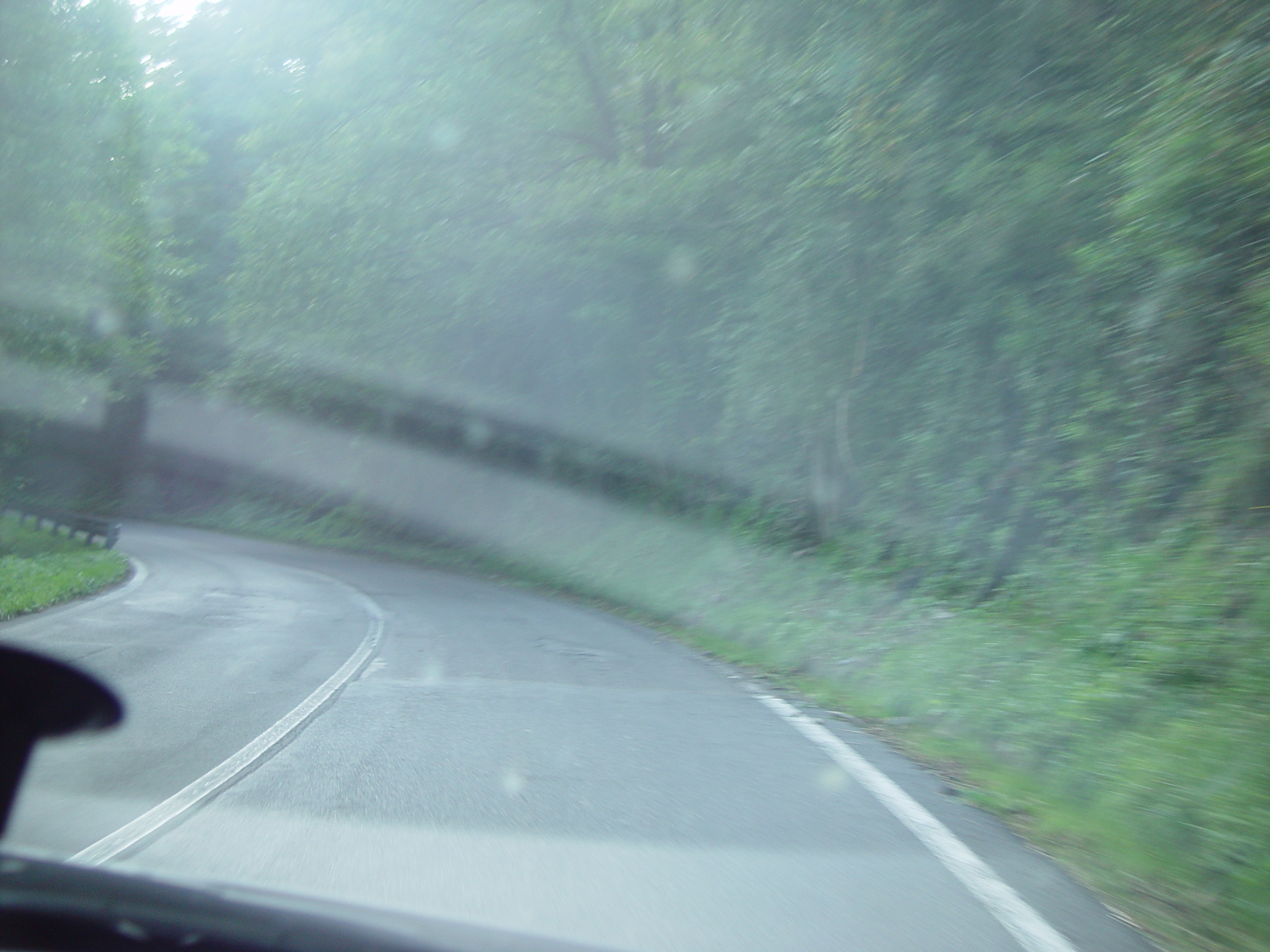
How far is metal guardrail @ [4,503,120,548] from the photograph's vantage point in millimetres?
25719

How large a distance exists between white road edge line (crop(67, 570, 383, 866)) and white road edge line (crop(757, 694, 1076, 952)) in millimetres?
3541

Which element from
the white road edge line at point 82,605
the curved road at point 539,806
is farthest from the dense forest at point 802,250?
the white road edge line at point 82,605

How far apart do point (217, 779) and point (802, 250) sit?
39.3ft

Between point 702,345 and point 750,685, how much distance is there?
1253 cm

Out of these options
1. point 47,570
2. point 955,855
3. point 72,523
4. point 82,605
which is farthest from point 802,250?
point 72,523

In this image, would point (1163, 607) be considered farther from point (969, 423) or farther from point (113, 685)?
point (113, 685)

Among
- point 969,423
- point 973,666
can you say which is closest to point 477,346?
point 969,423

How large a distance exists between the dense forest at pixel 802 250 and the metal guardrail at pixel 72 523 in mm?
3827

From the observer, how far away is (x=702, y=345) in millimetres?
23219

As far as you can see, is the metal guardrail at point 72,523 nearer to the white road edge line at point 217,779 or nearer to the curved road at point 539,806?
the curved road at point 539,806

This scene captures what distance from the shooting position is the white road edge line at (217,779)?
512 centimetres

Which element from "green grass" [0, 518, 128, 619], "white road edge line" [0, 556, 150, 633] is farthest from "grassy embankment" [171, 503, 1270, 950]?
"green grass" [0, 518, 128, 619]

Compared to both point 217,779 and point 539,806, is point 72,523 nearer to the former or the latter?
point 217,779

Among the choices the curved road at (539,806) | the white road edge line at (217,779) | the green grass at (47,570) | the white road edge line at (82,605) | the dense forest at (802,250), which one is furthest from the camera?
the green grass at (47,570)
